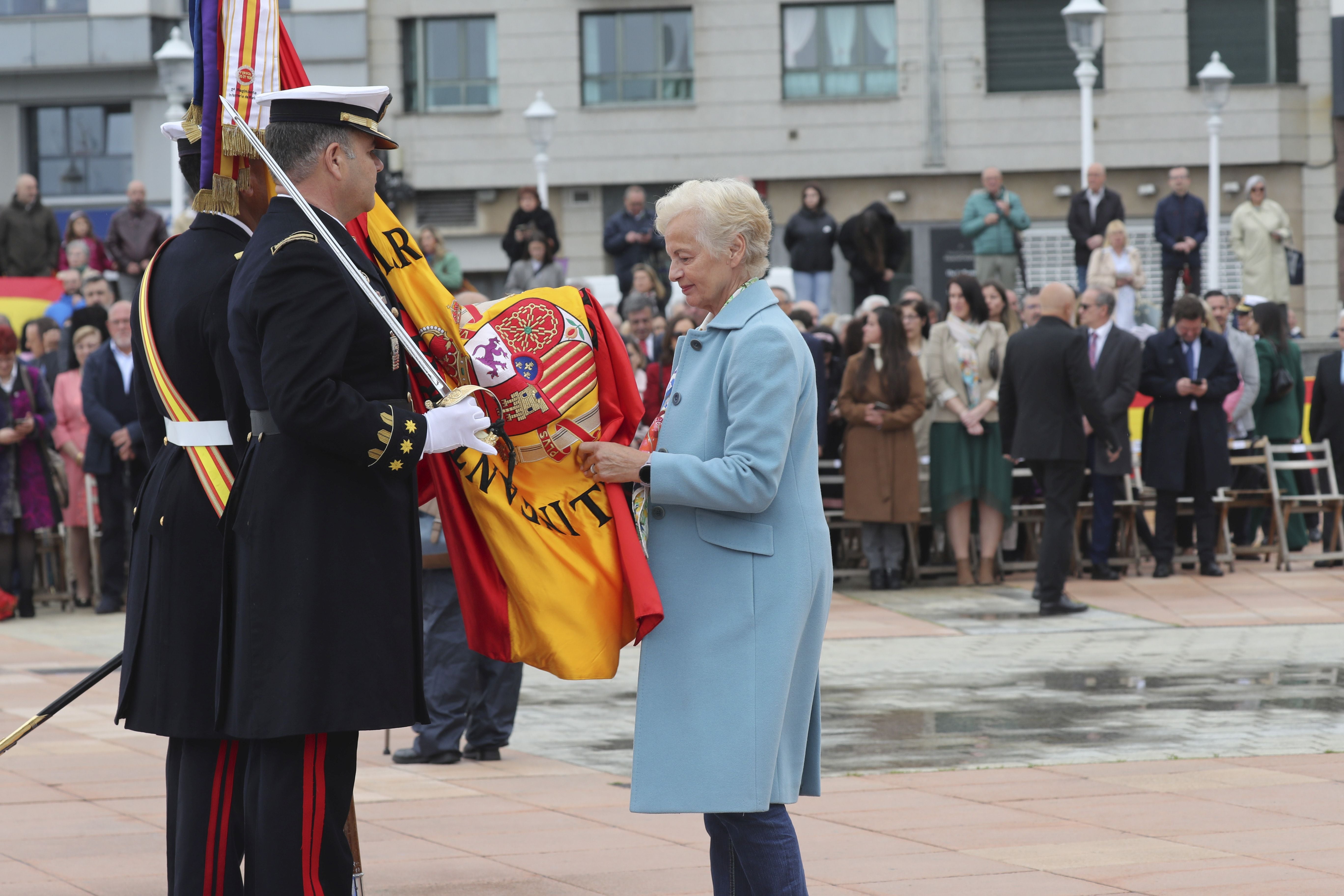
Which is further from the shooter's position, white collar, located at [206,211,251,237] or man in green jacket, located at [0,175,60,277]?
man in green jacket, located at [0,175,60,277]

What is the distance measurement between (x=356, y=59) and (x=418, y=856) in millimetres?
27447

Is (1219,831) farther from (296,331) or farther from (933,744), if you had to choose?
(296,331)

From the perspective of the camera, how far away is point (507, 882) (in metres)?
5.66

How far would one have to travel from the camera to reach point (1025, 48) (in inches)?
1222

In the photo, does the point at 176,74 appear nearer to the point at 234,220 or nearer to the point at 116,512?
the point at 116,512

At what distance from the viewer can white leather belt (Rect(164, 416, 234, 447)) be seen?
447 cm

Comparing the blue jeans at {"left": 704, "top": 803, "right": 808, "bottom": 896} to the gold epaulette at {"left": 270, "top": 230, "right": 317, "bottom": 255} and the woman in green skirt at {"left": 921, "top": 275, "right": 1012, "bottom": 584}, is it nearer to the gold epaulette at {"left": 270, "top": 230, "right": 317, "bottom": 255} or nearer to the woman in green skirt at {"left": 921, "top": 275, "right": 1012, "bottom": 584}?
the gold epaulette at {"left": 270, "top": 230, "right": 317, "bottom": 255}

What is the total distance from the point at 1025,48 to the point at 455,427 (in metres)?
28.4

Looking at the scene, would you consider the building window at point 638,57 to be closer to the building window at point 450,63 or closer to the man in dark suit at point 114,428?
the building window at point 450,63

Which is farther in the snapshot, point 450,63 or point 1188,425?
point 450,63

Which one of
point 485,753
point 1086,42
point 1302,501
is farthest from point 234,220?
point 1086,42

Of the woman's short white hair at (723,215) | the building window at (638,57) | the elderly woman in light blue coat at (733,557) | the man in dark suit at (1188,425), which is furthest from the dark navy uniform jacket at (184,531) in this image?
the building window at (638,57)

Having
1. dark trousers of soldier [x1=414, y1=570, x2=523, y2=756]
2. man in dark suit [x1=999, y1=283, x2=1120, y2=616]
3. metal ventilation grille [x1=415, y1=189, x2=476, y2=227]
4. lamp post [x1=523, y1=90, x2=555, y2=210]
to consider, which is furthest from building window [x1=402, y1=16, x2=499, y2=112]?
dark trousers of soldier [x1=414, y1=570, x2=523, y2=756]

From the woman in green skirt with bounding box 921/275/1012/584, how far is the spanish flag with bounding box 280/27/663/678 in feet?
31.3
